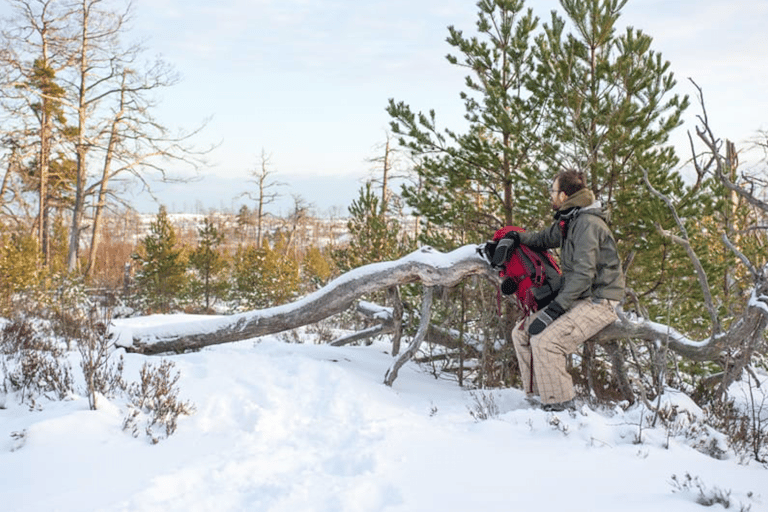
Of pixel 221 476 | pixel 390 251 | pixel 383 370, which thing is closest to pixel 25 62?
pixel 390 251

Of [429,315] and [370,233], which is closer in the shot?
[429,315]

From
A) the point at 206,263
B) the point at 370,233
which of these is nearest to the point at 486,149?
the point at 370,233

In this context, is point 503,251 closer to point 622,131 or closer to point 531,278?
point 531,278

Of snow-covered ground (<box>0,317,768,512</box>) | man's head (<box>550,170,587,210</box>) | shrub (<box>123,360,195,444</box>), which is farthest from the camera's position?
man's head (<box>550,170,587,210</box>)

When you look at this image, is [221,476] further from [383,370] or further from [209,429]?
[383,370]

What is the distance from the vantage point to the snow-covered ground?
246 centimetres

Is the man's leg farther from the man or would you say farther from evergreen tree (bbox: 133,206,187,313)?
evergreen tree (bbox: 133,206,187,313)

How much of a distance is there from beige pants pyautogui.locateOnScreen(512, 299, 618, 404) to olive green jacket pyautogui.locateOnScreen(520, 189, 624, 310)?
0.11m

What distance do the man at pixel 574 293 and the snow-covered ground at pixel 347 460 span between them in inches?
15.5

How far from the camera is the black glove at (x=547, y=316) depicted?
3982 mm

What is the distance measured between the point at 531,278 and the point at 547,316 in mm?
503

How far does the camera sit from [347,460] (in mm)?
3066

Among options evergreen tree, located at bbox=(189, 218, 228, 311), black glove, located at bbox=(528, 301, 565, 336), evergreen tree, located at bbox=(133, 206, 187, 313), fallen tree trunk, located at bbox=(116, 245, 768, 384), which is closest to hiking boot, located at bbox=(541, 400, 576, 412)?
black glove, located at bbox=(528, 301, 565, 336)

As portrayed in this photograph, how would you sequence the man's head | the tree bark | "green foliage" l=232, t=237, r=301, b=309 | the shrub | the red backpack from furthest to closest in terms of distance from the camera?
"green foliage" l=232, t=237, r=301, b=309, the tree bark, the red backpack, the man's head, the shrub
